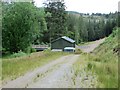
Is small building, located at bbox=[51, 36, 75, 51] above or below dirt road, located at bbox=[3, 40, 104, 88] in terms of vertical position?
below

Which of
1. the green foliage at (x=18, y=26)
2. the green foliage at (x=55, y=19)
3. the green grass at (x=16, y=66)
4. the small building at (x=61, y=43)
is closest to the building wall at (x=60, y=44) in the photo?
the small building at (x=61, y=43)

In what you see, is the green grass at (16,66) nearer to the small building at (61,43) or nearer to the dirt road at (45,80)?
the dirt road at (45,80)

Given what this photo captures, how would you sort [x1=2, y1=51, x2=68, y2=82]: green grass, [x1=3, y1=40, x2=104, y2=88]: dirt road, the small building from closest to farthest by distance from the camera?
[x1=3, y1=40, x2=104, y2=88]: dirt road
[x1=2, y1=51, x2=68, y2=82]: green grass
the small building

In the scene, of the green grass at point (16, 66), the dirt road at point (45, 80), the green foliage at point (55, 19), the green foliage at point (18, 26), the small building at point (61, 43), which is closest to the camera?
the dirt road at point (45, 80)

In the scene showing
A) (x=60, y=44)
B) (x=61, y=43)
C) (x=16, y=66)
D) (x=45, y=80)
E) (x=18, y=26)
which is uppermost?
(x=18, y=26)

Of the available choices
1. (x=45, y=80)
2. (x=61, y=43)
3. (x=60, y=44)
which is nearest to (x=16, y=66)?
(x=45, y=80)

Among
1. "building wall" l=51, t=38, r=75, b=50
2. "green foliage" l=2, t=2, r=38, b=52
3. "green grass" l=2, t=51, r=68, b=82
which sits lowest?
"building wall" l=51, t=38, r=75, b=50

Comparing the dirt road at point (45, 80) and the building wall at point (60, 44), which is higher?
the dirt road at point (45, 80)

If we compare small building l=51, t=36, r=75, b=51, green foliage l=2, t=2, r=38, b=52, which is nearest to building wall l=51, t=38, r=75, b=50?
small building l=51, t=36, r=75, b=51

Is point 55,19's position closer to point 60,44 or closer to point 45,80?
point 60,44

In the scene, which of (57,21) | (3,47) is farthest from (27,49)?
(57,21)

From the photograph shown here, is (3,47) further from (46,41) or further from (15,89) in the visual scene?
(15,89)

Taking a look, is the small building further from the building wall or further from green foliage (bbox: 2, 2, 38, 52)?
green foliage (bbox: 2, 2, 38, 52)

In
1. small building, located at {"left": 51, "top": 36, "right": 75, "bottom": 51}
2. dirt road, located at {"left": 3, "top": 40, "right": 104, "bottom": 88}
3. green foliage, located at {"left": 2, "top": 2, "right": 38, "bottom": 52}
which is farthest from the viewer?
small building, located at {"left": 51, "top": 36, "right": 75, "bottom": 51}
